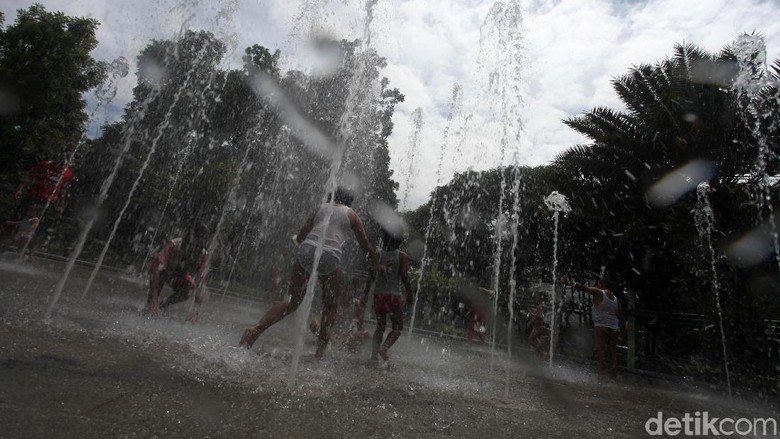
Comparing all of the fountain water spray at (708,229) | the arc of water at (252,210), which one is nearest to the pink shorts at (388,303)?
the fountain water spray at (708,229)

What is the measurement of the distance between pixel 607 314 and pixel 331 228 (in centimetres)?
521

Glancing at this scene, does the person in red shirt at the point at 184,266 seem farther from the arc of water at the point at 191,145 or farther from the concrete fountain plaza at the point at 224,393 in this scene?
the arc of water at the point at 191,145

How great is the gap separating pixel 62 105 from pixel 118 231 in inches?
193

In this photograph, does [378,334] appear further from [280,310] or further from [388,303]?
[280,310]

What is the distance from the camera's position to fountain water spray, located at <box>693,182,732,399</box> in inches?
277

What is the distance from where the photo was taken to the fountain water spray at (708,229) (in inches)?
277

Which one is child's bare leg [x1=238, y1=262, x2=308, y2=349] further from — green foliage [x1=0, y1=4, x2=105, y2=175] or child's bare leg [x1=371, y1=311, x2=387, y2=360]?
green foliage [x1=0, y1=4, x2=105, y2=175]

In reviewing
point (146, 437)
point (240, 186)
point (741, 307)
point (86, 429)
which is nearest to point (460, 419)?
point (146, 437)

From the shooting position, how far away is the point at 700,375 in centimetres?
742

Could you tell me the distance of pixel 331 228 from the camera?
3.54m

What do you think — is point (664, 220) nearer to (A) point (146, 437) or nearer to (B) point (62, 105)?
(A) point (146, 437)

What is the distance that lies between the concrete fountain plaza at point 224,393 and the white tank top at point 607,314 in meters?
2.10

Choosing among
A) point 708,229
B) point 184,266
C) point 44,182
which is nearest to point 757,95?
point 708,229

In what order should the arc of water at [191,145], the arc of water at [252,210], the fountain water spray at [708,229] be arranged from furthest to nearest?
1. the arc of water at [252,210]
2. the arc of water at [191,145]
3. the fountain water spray at [708,229]
